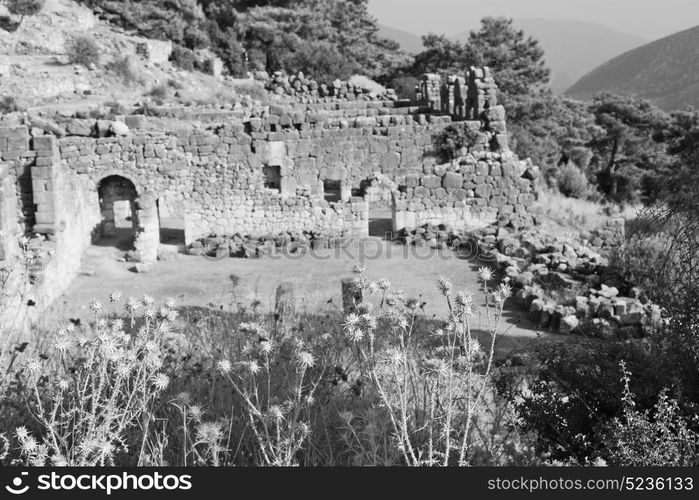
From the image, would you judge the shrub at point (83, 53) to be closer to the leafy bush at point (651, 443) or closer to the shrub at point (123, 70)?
the shrub at point (123, 70)

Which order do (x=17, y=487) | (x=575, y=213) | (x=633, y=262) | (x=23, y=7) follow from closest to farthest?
1. (x=17, y=487)
2. (x=633, y=262)
3. (x=575, y=213)
4. (x=23, y=7)

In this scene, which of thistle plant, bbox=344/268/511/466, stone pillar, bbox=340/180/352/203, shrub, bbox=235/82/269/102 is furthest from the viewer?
shrub, bbox=235/82/269/102

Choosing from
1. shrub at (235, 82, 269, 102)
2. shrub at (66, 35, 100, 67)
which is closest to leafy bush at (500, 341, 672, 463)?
shrub at (235, 82, 269, 102)

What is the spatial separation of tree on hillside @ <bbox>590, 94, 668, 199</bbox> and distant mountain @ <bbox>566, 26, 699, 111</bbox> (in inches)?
1802

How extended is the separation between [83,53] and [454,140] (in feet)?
66.4

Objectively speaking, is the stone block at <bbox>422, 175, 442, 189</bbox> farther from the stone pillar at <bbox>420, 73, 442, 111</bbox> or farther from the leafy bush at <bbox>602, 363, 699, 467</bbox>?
the stone pillar at <bbox>420, 73, 442, 111</bbox>

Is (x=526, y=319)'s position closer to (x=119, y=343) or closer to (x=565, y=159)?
(x=119, y=343)

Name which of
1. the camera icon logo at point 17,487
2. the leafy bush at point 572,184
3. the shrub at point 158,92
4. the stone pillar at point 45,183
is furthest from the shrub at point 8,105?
the camera icon logo at point 17,487

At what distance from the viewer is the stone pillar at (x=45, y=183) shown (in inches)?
581

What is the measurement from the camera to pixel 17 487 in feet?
13.1

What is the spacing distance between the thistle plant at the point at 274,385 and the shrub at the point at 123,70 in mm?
30318

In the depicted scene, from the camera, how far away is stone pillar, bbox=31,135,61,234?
581 inches

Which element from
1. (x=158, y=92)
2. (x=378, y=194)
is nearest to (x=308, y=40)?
(x=158, y=92)

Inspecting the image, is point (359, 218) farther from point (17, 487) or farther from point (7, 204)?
point (17, 487)
